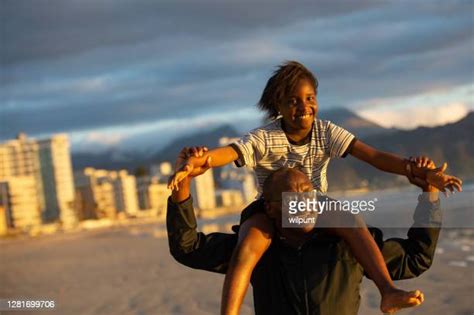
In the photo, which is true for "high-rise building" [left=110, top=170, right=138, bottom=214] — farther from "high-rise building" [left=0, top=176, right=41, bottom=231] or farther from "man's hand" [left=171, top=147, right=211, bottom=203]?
"man's hand" [left=171, top=147, right=211, bottom=203]

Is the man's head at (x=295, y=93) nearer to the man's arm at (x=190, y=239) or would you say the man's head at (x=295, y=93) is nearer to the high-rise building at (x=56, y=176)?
the man's arm at (x=190, y=239)

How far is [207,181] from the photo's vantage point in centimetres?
11081

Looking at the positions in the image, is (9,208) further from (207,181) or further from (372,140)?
(372,140)

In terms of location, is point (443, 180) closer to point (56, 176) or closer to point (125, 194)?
point (125, 194)

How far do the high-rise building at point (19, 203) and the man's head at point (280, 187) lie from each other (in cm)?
8776

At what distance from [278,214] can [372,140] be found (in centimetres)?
3077

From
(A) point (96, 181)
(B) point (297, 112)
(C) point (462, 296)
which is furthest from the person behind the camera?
(A) point (96, 181)

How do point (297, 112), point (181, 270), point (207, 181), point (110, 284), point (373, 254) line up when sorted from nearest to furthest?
point (373, 254) < point (297, 112) < point (110, 284) < point (181, 270) < point (207, 181)

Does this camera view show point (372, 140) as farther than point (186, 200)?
Yes

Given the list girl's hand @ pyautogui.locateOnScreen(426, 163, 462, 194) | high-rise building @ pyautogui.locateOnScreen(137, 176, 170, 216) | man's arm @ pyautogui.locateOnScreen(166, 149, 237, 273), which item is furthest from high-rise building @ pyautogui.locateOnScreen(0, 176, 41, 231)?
girl's hand @ pyautogui.locateOnScreen(426, 163, 462, 194)

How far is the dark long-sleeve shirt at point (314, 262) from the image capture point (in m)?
2.59

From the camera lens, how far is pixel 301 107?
289 centimetres

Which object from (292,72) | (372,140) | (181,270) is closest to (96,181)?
(372,140)

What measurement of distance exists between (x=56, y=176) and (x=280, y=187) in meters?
116
